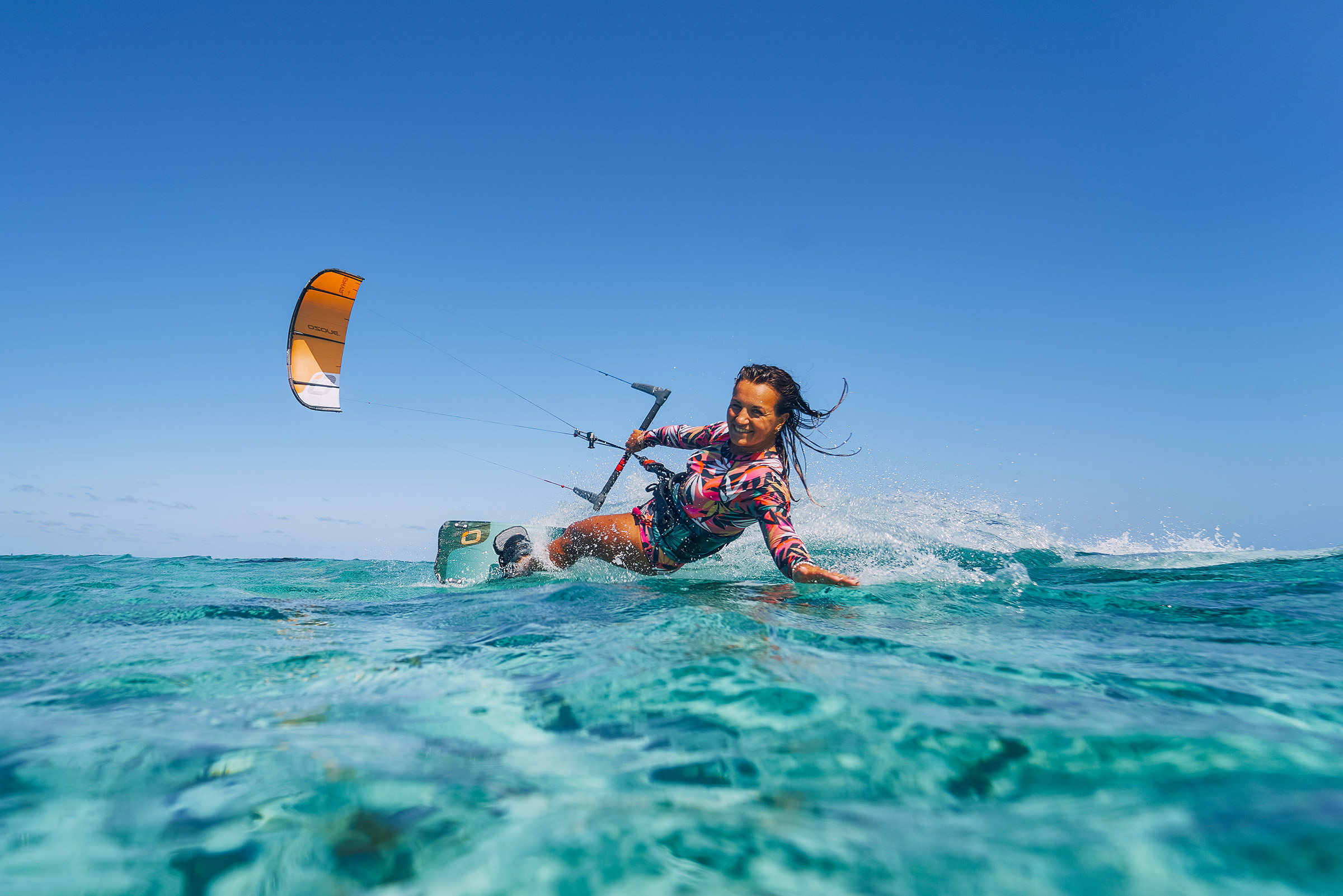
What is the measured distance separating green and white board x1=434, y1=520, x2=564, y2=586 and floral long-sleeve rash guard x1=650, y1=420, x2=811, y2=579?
208 cm

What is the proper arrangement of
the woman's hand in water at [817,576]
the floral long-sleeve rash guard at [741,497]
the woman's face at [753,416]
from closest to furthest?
the woman's hand in water at [817,576] → the floral long-sleeve rash guard at [741,497] → the woman's face at [753,416]

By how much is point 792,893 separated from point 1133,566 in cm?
737

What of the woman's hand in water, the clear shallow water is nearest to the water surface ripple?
the clear shallow water

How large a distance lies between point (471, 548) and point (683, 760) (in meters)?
5.26

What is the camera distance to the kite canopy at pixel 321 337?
9172 mm

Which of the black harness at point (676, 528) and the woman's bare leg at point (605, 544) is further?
the woman's bare leg at point (605, 544)

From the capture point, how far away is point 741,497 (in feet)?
14.2

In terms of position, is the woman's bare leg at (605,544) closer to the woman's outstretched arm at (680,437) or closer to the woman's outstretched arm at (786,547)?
the woman's outstretched arm at (680,437)

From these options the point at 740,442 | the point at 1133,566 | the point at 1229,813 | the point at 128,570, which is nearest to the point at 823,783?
the point at 1229,813

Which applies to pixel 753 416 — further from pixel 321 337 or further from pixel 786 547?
pixel 321 337

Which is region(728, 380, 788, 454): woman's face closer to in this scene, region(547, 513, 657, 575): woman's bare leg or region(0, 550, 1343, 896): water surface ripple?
region(547, 513, 657, 575): woman's bare leg

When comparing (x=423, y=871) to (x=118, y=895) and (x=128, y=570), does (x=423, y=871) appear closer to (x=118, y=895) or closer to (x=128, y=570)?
(x=118, y=895)

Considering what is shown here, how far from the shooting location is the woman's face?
A: 447 centimetres

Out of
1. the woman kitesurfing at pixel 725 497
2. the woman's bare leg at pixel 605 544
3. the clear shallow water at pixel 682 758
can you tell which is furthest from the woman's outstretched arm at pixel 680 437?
the clear shallow water at pixel 682 758
